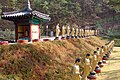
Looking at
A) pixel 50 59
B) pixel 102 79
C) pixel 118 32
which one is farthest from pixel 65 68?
pixel 118 32

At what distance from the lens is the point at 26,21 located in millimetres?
9656

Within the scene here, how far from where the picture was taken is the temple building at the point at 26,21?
935 centimetres

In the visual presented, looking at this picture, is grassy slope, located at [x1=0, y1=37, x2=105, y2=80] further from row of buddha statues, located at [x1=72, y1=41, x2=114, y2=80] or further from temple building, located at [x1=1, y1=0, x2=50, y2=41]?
temple building, located at [x1=1, y1=0, x2=50, y2=41]

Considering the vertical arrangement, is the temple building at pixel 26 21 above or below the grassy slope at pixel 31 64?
above

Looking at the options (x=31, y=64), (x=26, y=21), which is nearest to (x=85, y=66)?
Answer: (x=31, y=64)

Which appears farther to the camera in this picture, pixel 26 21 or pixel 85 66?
pixel 26 21

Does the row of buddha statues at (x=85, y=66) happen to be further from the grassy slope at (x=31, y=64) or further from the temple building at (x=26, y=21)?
the temple building at (x=26, y=21)

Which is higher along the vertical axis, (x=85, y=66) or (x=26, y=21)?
(x=26, y=21)

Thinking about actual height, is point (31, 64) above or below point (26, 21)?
below

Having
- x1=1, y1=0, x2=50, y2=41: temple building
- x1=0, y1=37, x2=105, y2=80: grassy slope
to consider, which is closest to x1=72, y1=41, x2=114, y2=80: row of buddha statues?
x1=0, y1=37, x2=105, y2=80: grassy slope

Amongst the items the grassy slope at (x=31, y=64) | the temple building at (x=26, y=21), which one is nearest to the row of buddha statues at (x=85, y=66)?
the grassy slope at (x=31, y=64)

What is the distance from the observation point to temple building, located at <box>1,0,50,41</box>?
30.7 feet

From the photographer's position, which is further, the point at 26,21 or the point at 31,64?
the point at 26,21

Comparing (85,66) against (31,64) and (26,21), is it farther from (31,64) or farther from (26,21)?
(26,21)
